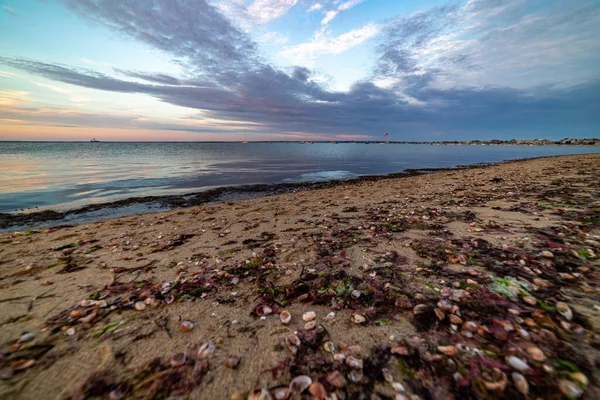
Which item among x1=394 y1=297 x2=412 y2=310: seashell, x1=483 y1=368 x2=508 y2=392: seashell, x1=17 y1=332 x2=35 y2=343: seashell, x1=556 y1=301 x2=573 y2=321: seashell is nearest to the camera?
x1=483 y1=368 x2=508 y2=392: seashell

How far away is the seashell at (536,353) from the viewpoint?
2646 mm

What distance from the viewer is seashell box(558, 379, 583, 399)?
88.4 inches

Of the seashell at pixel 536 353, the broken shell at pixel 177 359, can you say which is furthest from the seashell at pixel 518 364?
the broken shell at pixel 177 359

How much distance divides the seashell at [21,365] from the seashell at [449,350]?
17.8ft

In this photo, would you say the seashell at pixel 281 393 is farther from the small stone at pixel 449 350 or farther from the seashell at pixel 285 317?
the small stone at pixel 449 350

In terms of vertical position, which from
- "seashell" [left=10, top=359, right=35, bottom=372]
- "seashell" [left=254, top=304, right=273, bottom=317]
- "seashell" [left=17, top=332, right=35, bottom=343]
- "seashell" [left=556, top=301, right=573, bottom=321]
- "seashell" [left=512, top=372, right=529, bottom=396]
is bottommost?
"seashell" [left=17, top=332, right=35, bottom=343]

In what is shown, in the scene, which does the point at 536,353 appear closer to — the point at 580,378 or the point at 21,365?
the point at 580,378

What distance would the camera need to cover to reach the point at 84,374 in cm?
288

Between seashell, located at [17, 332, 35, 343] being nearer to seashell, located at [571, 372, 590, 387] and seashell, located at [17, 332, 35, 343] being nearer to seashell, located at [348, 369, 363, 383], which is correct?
seashell, located at [348, 369, 363, 383]

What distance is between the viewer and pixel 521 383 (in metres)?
2.38

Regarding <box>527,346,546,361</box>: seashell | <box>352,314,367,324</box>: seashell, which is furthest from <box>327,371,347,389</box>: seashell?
<box>527,346,546,361</box>: seashell

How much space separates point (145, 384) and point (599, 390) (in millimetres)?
4924

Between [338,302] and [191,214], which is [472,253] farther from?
[191,214]

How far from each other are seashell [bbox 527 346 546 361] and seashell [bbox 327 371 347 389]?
2268mm
